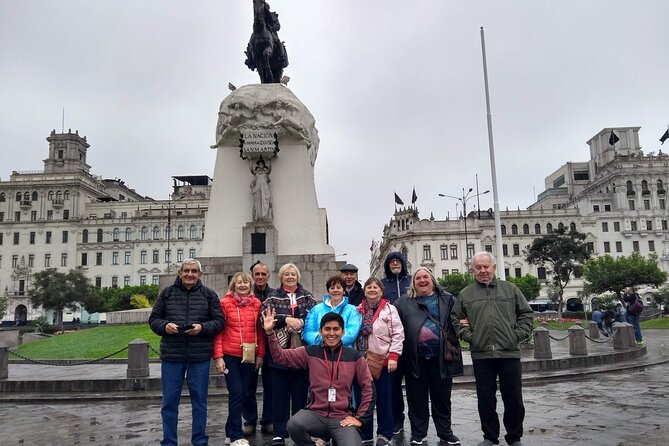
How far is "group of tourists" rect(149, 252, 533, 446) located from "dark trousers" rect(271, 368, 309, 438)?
0.5 inches

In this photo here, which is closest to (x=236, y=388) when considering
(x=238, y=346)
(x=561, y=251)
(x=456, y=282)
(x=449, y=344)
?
(x=238, y=346)

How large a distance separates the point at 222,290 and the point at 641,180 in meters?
79.1

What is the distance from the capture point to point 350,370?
5.39 metres

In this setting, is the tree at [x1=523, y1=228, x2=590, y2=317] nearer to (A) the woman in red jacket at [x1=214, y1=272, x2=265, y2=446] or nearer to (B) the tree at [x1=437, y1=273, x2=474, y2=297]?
(B) the tree at [x1=437, y1=273, x2=474, y2=297]

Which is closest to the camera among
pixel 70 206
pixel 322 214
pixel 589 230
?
pixel 322 214

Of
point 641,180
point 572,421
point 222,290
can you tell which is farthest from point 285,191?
point 641,180

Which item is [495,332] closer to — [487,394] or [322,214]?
[487,394]

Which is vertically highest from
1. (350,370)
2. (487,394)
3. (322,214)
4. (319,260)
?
(322,214)

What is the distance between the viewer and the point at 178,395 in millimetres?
5848

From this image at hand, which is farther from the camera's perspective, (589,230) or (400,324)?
(589,230)

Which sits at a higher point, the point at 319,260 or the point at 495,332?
the point at 319,260

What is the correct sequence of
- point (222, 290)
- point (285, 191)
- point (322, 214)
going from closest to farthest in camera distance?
point (222, 290) → point (285, 191) → point (322, 214)

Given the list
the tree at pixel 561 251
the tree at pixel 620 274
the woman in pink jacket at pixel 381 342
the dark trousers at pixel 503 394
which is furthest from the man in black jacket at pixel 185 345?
the tree at pixel 620 274

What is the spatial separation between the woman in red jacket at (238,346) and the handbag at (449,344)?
76.0 inches
